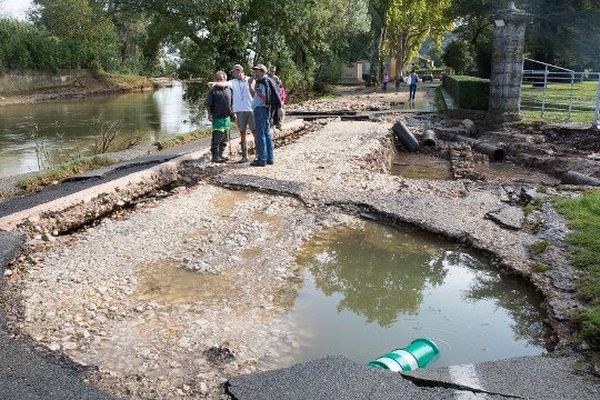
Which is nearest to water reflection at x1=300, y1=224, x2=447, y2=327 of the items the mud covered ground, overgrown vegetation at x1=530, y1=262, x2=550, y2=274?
the mud covered ground

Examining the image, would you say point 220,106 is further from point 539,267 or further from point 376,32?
point 376,32

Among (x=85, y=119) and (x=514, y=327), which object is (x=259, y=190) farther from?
(x=85, y=119)

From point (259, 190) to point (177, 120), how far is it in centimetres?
1678

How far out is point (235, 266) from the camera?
6184 mm

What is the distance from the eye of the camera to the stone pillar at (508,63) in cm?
1578

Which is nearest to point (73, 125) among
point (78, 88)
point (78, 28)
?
point (78, 88)

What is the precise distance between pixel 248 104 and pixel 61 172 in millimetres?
3532

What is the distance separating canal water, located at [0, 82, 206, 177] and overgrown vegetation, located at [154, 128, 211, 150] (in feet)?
5.33

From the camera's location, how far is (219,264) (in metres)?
6.22

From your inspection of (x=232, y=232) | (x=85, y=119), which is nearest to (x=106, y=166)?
(x=232, y=232)

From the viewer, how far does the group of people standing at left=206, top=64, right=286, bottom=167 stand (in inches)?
397

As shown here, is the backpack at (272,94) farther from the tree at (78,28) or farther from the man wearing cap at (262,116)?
the tree at (78,28)

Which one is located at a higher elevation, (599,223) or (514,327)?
(599,223)

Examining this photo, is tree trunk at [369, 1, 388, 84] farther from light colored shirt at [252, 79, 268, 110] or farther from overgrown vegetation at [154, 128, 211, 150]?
light colored shirt at [252, 79, 268, 110]
